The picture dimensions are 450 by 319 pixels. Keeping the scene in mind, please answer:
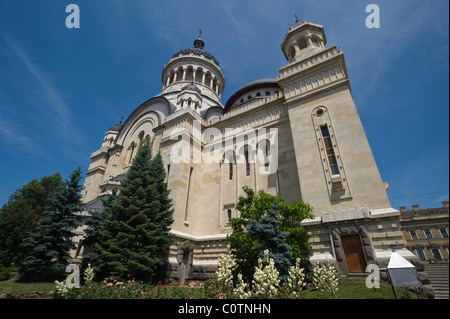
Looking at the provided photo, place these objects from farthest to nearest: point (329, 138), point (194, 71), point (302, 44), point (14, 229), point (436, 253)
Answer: point (194, 71), point (436, 253), point (302, 44), point (14, 229), point (329, 138)

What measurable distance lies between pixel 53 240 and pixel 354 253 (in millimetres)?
17216

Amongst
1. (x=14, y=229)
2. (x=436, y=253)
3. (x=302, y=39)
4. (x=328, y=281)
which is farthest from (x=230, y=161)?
(x=436, y=253)

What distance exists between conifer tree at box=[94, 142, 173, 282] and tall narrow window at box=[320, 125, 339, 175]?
10017mm

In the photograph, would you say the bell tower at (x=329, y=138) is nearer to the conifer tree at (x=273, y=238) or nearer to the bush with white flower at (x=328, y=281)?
the conifer tree at (x=273, y=238)

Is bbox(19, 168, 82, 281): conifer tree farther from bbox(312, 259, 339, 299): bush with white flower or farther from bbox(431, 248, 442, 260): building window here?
bbox(431, 248, 442, 260): building window

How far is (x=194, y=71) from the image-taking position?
1328 inches

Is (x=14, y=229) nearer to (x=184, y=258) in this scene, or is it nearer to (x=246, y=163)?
(x=184, y=258)

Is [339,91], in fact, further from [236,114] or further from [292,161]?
[236,114]

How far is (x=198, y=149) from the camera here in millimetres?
19500

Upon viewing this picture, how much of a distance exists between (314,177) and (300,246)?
390cm

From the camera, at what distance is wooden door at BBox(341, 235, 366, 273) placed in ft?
31.3

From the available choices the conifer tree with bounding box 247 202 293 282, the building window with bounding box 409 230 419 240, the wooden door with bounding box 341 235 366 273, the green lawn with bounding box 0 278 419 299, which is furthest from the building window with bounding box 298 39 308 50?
the building window with bounding box 409 230 419 240

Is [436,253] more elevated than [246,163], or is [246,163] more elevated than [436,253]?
[246,163]
